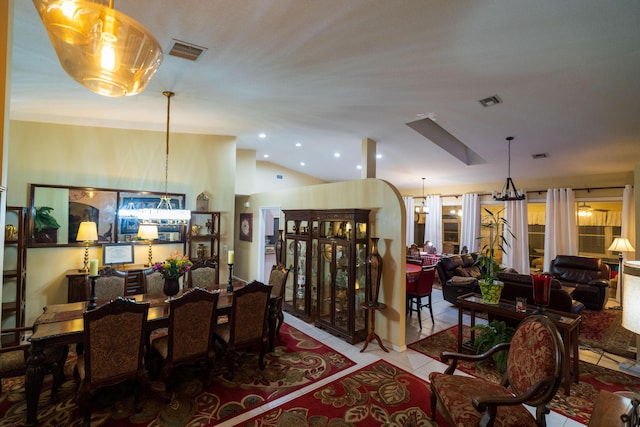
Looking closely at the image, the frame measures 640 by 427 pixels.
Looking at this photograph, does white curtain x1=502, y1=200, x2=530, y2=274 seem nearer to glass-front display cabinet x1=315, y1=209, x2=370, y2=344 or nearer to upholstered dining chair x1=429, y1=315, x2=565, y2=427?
glass-front display cabinet x1=315, y1=209, x2=370, y2=344

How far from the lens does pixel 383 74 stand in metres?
3.14

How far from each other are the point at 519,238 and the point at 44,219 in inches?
395

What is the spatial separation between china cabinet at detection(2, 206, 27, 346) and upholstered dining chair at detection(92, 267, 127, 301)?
3.22ft

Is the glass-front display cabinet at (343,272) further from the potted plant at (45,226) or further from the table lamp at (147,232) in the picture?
the potted plant at (45,226)

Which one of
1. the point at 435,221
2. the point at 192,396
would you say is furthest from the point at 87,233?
the point at 435,221

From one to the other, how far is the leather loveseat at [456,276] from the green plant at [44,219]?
7.00m

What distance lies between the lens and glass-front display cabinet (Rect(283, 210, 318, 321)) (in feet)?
16.2

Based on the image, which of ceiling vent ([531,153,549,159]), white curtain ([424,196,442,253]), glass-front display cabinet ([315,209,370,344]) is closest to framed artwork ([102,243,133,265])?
glass-front display cabinet ([315,209,370,344])

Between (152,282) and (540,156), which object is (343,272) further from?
(540,156)

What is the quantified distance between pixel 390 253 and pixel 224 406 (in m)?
2.63

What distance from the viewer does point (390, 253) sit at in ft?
13.4

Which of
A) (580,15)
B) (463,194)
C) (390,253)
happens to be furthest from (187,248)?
(463,194)

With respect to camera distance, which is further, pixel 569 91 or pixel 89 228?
pixel 89 228

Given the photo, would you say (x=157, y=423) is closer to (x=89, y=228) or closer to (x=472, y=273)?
(x=89, y=228)
